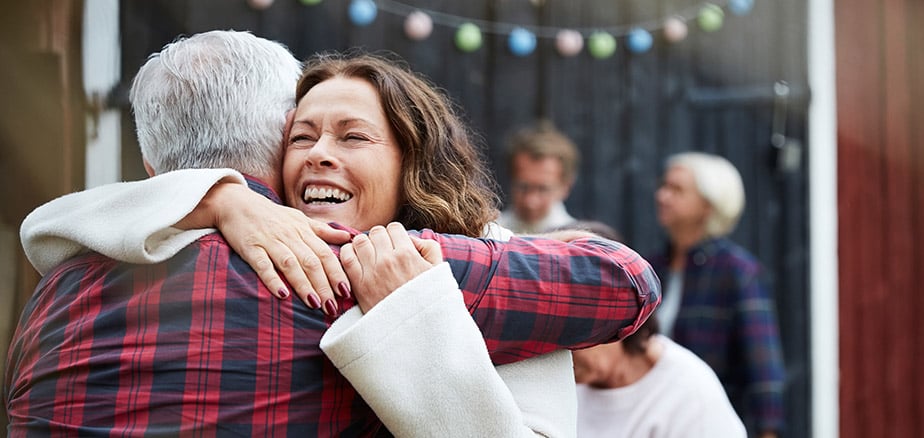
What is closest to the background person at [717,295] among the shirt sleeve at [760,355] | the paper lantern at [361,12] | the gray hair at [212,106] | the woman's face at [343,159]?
the shirt sleeve at [760,355]

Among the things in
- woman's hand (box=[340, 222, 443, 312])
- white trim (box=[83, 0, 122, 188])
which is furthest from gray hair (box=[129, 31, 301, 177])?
white trim (box=[83, 0, 122, 188])

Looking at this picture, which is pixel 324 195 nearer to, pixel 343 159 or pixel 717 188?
pixel 343 159

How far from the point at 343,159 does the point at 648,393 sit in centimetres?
91

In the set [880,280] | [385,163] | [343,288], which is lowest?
[880,280]

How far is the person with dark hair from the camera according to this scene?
203 cm

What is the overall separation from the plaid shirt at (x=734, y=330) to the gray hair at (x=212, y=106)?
1930 millimetres

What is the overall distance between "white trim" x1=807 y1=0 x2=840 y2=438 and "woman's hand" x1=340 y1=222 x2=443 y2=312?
2471 millimetres

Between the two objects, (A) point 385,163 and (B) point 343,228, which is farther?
(A) point 385,163

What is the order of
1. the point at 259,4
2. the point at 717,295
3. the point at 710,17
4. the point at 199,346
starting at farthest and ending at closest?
the point at 710,17, the point at 717,295, the point at 259,4, the point at 199,346

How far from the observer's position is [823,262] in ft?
11.5

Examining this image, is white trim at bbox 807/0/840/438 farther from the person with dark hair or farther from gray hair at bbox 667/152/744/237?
the person with dark hair

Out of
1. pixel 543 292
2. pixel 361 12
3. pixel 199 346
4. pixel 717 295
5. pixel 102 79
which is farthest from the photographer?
pixel 717 295

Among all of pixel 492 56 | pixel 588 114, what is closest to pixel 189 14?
pixel 492 56

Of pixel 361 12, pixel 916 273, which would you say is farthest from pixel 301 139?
pixel 916 273
